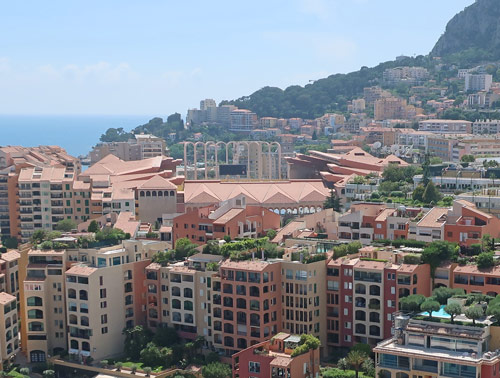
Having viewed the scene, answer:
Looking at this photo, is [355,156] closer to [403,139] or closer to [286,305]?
[403,139]

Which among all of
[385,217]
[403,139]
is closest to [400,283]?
[385,217]

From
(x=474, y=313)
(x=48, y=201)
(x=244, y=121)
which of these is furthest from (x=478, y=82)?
(x=474, y=313)

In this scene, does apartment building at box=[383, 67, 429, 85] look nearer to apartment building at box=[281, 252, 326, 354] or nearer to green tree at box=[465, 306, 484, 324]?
apartment building at box=[281, 252, 326, 354]

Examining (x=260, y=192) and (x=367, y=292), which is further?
(x=260, y=192)

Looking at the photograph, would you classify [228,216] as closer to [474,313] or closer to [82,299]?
[82,299]

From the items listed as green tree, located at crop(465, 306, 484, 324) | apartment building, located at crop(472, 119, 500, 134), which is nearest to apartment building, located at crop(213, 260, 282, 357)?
green tree, located at crop(465, 306, 484, 324)

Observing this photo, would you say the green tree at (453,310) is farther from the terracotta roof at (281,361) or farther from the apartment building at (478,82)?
the apartment building at (478,82)
